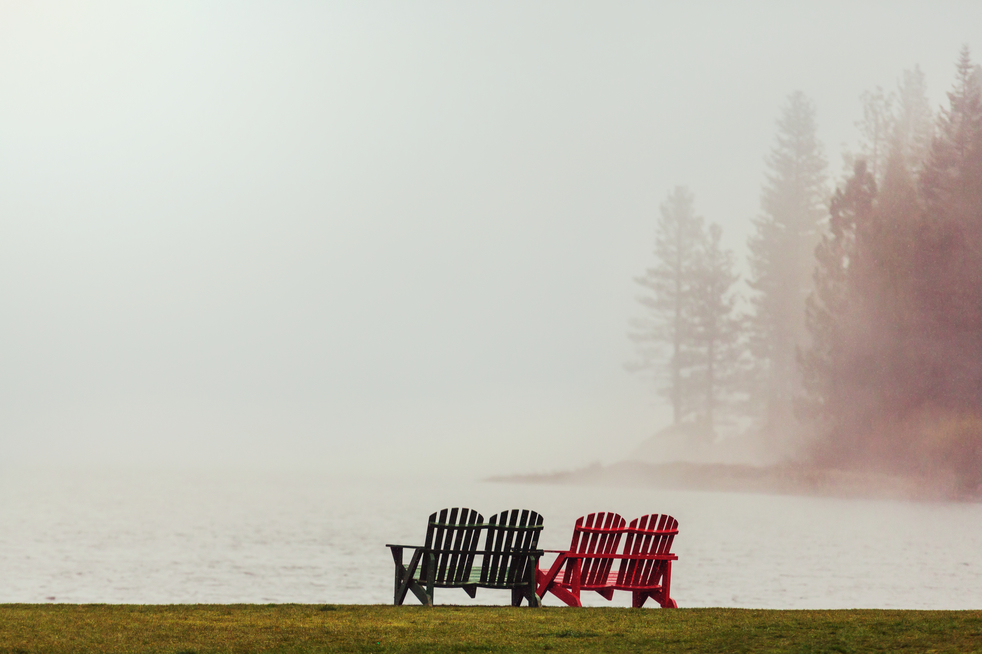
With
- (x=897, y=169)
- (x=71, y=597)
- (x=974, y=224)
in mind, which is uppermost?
(x=897, y=169)

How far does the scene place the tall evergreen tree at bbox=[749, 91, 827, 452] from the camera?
8938 centimetres

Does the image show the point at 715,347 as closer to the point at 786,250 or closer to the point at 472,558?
the point at 786,250

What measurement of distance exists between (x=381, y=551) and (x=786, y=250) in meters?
61.5

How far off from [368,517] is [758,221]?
4824cm

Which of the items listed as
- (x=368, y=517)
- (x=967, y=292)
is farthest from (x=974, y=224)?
(x=368, y=517)

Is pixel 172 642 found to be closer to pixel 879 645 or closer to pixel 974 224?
pixel 879 645

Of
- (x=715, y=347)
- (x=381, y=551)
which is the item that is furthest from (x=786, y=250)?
(x=381, y=551)

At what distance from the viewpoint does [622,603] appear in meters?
22.2

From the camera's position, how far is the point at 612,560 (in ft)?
39.6

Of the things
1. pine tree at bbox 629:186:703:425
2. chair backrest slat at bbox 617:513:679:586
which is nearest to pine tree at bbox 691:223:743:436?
pine tree at bbox 629:186:703:425

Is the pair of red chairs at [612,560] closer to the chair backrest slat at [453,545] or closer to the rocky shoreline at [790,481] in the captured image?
the chair backrest slat at [453,545]

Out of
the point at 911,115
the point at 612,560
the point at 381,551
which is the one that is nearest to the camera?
the point at 612,560

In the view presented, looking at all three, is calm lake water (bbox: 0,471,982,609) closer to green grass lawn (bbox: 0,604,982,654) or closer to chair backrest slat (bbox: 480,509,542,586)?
chair backrest slat (bbox: 480,509,542,586)

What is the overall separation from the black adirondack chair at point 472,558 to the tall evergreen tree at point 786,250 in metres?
80.0
